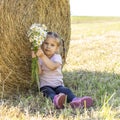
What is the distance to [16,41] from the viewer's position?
4809 millimetres

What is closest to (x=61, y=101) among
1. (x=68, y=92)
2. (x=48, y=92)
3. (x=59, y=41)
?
(x=68, y=92)

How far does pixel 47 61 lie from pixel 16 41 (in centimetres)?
45

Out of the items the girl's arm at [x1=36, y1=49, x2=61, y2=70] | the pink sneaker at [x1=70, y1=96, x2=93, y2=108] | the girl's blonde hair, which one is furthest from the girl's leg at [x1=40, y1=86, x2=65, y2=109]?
the girl's blonde hair

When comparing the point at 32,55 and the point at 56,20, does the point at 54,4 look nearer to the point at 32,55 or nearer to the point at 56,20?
the point at 56,20

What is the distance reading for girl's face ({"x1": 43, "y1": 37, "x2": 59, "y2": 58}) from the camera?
4924mm

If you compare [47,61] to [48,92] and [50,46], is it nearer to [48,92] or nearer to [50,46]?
[50,46]

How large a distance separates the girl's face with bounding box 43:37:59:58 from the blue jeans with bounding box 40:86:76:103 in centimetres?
45

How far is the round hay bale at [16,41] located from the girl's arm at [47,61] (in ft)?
0.94

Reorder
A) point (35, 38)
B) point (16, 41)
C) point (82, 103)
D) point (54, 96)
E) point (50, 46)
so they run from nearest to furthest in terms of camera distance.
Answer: point (82, 103), point (54, 96), point (35, 38), point (16, 41), point (50, 46)

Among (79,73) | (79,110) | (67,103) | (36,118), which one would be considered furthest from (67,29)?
(36,118)

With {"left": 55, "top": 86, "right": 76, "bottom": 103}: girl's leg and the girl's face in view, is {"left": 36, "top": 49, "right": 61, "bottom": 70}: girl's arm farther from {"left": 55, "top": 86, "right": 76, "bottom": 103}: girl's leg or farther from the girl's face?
{"left": 55, "top": 86, "right": 76, "bottom": 103}: girl's leg

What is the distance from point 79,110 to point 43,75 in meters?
1.07

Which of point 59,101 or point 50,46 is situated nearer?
point 59,101

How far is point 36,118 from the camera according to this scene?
142 inches
